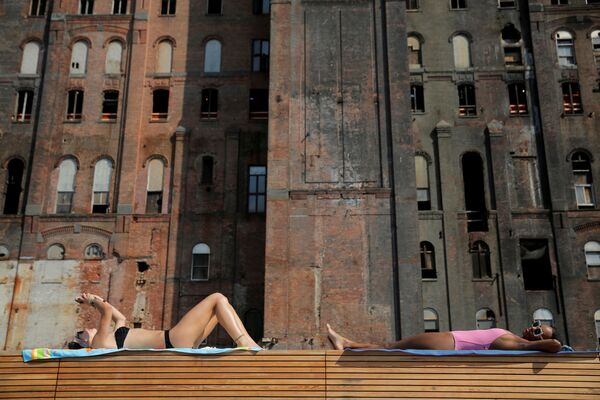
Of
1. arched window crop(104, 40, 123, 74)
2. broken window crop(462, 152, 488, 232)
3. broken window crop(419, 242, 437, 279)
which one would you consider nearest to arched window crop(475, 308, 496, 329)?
broken window crop(419, 242, 437, 279)

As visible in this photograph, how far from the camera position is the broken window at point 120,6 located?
3100cm

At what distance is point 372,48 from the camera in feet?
89.0

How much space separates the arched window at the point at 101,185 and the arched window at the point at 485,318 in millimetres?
15716

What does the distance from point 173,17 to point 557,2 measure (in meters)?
17.6

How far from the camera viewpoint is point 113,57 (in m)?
30.3

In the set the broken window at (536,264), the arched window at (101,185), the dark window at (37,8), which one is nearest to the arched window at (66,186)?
the arched window at (101,185)

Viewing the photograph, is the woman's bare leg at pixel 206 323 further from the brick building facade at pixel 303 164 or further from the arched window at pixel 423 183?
the arched window at pixel 423 183

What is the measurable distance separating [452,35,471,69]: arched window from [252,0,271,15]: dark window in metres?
8.61

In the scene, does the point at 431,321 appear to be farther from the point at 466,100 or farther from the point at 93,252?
the point at 93,252

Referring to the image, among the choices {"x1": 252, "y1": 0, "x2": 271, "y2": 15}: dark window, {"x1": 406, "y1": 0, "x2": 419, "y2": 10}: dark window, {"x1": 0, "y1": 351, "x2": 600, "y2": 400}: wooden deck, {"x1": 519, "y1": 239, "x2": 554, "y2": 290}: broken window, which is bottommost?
{"x1": 0, "y1": 351, "x2": 600, "y2": 400}: wooden deck

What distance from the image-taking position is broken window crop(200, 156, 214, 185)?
28.6 m

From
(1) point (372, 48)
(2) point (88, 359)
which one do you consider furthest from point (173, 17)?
(2) point (88, 359)

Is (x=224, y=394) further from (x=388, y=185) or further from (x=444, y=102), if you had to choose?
(x=444, y=102)

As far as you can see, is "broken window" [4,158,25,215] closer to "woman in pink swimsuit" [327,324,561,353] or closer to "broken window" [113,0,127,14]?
"broken window" [113,0,127,14]
